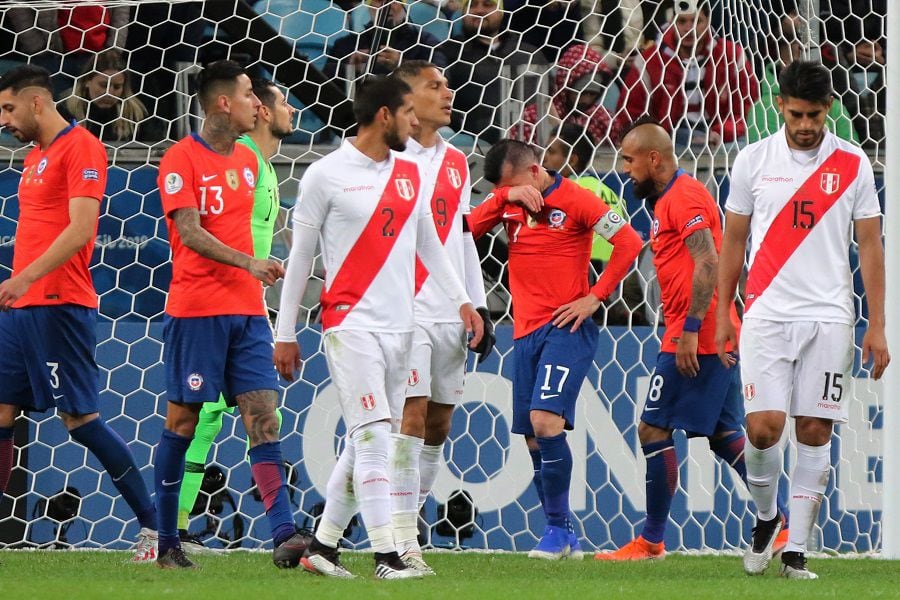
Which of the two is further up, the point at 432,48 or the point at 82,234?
the point at 432,48

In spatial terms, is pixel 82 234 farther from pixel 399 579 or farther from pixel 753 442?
pixel 753 442

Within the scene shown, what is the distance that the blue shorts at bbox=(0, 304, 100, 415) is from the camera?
18.2 ft

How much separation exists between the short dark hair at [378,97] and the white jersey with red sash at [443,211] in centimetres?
63

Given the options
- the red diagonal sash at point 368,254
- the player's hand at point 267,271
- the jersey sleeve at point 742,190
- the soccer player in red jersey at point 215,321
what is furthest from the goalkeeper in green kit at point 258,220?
the jersey sleeve at point 742,190

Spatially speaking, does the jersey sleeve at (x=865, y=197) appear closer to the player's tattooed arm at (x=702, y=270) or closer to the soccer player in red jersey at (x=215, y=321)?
the player's tattooed arm at (x=702, y=270)

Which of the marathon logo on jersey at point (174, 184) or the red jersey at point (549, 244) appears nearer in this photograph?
the marathon logo on jersey at point (174, 184)

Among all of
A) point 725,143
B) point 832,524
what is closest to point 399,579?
point 832,524

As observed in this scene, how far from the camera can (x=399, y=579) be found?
4.72 meters

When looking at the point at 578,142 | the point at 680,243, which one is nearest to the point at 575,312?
the point at 680,243

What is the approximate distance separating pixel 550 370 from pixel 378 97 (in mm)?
1770

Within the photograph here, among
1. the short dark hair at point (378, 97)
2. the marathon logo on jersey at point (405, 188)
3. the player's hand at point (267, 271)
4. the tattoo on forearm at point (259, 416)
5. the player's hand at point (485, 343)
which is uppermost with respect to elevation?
the short dark hair at point (378, 97)

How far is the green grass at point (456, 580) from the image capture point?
170 inches

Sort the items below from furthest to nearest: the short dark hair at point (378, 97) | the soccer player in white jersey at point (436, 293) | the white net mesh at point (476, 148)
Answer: the white net mesh at point (476, 148) → the soccer player in white jersey at point (436, 293) → the short dark hair at point (378, 97)

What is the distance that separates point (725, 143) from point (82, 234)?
3929mm
